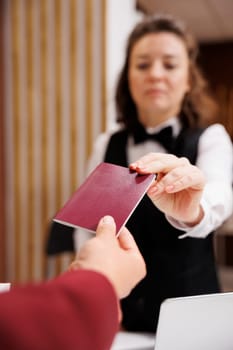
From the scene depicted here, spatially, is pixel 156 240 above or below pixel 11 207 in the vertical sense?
above

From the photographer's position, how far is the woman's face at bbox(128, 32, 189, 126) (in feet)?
3.38

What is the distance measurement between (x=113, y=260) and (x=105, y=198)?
0.15 m

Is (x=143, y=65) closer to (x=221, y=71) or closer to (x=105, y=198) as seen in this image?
(x=105, y=198)

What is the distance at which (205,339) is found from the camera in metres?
0.51

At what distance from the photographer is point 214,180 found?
0.92m

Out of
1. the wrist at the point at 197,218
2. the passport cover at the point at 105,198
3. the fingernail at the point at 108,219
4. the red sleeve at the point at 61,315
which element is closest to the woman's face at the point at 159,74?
the wrist at the point at 197,218

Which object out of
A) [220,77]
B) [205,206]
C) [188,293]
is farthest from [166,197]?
[220,77]

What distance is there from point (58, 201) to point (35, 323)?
5.92ft

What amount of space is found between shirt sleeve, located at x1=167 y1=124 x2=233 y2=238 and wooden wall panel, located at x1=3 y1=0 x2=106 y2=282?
111 cm

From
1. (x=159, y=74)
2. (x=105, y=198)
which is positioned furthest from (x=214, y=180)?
(x=105, y=198)

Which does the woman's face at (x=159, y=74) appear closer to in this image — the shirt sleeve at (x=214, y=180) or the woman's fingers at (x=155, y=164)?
the shirt sleeve at (x=214, y=180)

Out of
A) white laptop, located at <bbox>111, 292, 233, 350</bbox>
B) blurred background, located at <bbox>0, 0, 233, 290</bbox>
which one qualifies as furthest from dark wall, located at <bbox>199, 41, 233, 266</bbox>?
white laptop, located at <bbox>111, 292, 233, 350</bbox>

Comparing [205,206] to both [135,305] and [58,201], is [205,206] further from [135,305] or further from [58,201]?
[58,201]

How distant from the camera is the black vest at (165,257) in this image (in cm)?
100
